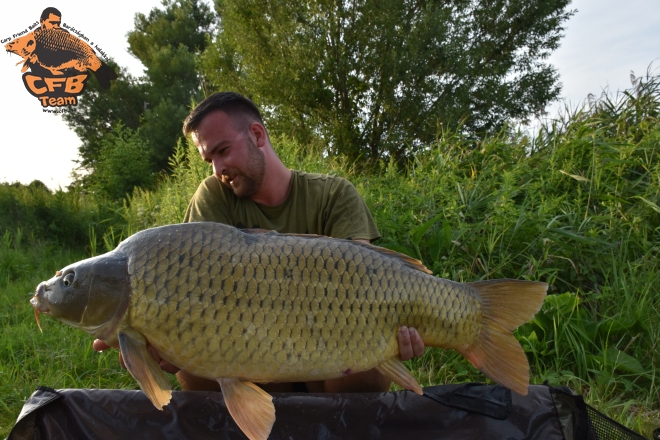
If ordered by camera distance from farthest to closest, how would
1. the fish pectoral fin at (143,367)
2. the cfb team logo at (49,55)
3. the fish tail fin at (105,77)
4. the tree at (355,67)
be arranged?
1. the fish tail fin at (105,77)
2. the tree at (355,67)
3. the cfb team logo at (49,55)
4. the fish pectoral fin at (143,367)

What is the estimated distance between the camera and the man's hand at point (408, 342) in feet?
4.18

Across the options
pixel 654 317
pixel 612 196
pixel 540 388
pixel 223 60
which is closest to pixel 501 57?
pixel 223 60

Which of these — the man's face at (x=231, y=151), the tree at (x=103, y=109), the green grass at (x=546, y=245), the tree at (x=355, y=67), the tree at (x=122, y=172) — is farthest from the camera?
the tree at (x=103, y=109)

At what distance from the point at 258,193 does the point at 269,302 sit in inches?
30.4

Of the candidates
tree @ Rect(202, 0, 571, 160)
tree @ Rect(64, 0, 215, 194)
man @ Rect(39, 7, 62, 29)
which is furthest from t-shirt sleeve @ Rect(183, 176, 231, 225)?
tree @ Rect(64, 0, 215, 194)

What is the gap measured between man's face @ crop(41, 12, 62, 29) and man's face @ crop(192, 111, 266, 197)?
4.77m

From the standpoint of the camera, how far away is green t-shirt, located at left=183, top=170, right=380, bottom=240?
6.05ft

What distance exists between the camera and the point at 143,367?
1132 millimetres

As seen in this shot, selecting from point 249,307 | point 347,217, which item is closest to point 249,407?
point 249,307

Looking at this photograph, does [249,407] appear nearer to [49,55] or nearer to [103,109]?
[49,55]

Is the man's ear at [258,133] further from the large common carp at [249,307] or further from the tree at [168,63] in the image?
the tree at [168,63]

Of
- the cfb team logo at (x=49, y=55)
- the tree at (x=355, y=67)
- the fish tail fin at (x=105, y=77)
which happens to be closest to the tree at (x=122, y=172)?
the cfb team logo at (x=49, y=55)

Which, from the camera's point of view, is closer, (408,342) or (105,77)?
(408,342)

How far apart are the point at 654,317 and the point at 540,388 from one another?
3.40ft
